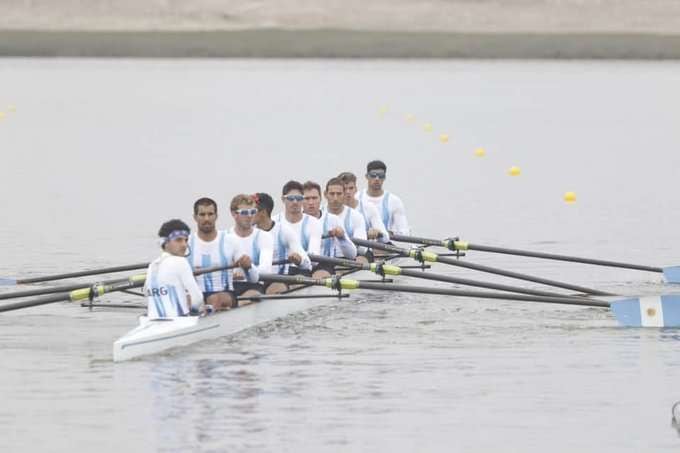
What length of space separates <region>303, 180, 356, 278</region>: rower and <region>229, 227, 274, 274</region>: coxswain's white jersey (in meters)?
1.48

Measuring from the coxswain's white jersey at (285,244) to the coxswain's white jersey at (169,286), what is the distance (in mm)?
2225

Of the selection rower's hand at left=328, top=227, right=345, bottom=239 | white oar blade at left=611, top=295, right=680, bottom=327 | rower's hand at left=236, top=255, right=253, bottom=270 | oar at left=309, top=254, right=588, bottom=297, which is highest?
rower's hand at left=328, top=227, right=345, bottom=239

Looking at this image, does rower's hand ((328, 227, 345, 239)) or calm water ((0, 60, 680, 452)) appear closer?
calm water ((0, 60, 680, 452))

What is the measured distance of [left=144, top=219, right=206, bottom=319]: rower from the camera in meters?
13.7

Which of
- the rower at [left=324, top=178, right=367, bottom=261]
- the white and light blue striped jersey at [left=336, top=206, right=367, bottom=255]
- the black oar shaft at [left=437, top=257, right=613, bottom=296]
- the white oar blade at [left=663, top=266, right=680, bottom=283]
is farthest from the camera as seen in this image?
the white oar blade at [left=663, top=266, right=680, bottom=283]

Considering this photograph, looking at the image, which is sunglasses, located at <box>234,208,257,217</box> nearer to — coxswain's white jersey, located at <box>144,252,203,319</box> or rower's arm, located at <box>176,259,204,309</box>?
rower's arm, located at <box>176,259,204,309</box>

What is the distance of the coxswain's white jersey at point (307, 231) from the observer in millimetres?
16812

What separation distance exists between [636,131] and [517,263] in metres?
25.0

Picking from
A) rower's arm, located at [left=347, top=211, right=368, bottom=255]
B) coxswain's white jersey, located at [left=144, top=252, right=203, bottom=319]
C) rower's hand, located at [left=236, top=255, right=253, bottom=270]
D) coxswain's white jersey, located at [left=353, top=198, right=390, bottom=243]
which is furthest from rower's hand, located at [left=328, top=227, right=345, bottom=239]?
coxswain's white jersey, located at [left=144, top=252, right=203, bottom=319]

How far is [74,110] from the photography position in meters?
51.7

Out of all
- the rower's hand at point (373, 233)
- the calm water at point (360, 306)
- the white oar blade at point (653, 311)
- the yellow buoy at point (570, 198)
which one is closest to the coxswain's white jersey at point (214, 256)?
the calm water at point (360, 306)

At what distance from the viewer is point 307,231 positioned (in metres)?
16.9

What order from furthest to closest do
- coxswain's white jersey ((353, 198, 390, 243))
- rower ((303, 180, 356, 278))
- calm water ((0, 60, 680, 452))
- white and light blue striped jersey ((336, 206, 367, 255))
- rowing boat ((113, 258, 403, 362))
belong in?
1. coxswain's white jersey ((353, 198, 390, 243))
2. white and light blue striped jersey ((336, 206, 367, 255))
3. rower ((303, 180, 356, 278))
4. rowing boat ((113, 258, 403, 362))
5. calm water ((0, 60, 680, 452))

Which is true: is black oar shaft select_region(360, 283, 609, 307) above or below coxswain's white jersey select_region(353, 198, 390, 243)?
below
